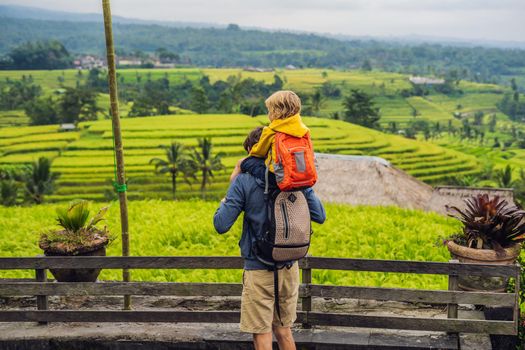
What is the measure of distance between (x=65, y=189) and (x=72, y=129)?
1097 inches

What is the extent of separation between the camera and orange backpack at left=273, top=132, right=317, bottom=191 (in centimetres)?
444

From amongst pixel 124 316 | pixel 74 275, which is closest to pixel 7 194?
pixel 74 275

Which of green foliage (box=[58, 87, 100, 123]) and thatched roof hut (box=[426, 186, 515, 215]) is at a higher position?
thatched roof hut (box=[426, 186, 515, 215])

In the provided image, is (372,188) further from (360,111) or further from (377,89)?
(377,89)

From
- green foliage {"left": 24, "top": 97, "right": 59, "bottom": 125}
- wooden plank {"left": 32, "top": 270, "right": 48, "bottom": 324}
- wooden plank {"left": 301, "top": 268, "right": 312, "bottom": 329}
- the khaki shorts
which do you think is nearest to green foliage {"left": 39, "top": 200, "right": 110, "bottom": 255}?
wooden plank {"left": 32, "top": 270, "right": 48, "bottom": 324}

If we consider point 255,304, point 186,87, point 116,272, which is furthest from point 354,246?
point 186,87

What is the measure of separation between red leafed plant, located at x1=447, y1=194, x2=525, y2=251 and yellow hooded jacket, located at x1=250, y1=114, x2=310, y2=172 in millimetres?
2993

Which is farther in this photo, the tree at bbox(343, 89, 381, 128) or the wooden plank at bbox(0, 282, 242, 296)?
the tree at bbox(343, 89, 381, 128)

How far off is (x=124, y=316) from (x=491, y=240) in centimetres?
413

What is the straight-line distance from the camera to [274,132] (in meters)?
4.54

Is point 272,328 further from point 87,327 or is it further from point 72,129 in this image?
point 72,129

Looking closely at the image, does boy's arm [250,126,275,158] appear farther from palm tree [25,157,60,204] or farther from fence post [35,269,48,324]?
palm tree [25,157,60,204]

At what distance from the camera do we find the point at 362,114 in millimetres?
105312

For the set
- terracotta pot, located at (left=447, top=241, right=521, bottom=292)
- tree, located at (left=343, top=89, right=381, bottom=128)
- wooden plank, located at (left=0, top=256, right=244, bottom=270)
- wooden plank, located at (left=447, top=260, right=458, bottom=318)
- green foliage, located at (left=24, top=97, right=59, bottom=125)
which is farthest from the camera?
tree, located at (left=343, top=89, right=381, bottom=128)
